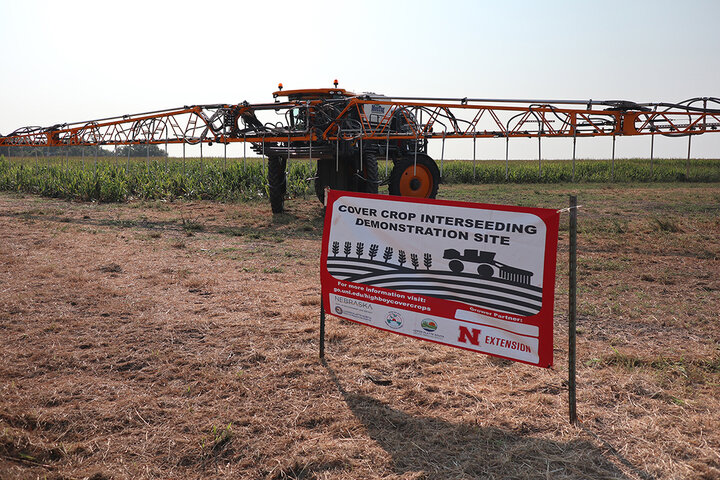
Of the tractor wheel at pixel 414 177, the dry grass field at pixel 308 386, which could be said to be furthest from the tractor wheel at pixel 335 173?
the dry grass field at pixel 308 386

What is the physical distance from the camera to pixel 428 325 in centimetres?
434

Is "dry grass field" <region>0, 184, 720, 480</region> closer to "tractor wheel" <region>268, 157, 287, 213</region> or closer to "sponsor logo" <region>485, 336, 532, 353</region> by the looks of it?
"sponsor logo" <region>485, 336, 532, 353</region>

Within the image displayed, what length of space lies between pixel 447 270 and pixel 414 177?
31.8 feet

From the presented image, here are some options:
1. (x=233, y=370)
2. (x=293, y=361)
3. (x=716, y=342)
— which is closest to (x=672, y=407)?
(x=716, y=342)

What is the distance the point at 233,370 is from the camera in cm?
492

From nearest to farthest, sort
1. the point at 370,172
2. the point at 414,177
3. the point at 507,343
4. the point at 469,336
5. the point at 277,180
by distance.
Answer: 1. the point at 507,343
2. the point at 469,336
3. the point at 370,172
4. the point at 414,177
5. the point at 277,180

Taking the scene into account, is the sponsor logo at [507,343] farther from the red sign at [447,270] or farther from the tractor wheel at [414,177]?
the tractor wheel at [414,177]

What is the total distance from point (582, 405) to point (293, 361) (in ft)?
7.91

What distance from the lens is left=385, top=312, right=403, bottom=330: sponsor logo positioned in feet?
14.8

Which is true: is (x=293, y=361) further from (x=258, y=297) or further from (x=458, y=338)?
(x=258, y=297)

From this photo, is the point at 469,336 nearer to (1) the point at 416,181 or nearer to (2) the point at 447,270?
(2) the point at 447,270

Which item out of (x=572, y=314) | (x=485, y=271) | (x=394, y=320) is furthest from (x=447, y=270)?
(x=572, y=314)

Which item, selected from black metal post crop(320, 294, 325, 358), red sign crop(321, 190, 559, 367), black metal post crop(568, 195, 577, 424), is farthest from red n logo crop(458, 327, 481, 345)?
black metal post crop(320, 294, 325, 358)

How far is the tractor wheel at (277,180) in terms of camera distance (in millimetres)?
14672
